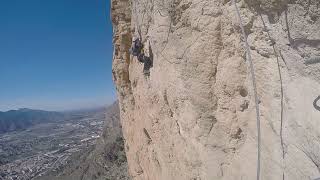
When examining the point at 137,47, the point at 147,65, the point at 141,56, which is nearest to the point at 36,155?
the point at 137,47

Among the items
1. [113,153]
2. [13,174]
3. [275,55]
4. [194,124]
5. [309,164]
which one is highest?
[275,55]

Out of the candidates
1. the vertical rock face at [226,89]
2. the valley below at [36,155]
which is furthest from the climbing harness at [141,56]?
the valley below at [36,155]

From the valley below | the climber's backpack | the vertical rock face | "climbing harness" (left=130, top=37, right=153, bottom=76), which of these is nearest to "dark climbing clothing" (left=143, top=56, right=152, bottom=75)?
"climbing harness" (left=130, top=37, right=153, bottom=76)

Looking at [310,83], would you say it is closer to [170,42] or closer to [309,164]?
[309,164]

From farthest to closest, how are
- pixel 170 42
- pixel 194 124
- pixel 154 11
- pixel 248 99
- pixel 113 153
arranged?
pixel 113 153 < pixel 154 11 < pixel 170 42 < pixel 194 124 < pixel 248 99

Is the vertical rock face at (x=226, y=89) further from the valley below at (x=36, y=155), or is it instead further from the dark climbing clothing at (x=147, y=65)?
the valley below at (x=36, y=155)

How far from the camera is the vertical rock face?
4777mm

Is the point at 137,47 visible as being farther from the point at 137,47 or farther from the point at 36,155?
the point at 36,155

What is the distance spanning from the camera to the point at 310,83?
4.70 metres

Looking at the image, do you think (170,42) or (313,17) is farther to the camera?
(170,42)

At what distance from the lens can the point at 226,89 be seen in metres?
5.99

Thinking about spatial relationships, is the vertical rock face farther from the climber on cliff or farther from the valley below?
the valley below

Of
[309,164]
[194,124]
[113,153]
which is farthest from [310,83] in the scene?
[113,153]

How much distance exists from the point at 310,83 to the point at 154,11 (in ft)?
12.4
